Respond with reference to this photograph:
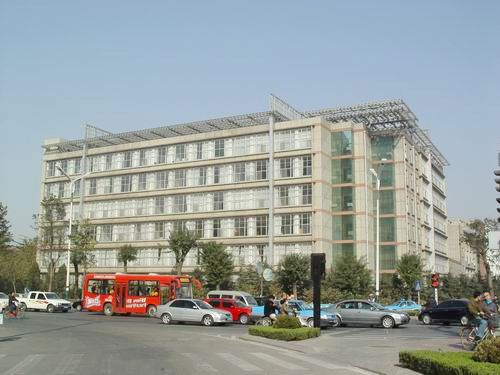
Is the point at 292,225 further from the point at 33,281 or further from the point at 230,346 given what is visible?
the point at 230,346

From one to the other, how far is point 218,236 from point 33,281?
26.2 metres

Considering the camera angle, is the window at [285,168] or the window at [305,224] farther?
the window at [285,168]

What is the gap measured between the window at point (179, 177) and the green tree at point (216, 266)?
18.5 meters

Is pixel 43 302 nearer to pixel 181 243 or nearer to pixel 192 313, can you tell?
pixel 181 243

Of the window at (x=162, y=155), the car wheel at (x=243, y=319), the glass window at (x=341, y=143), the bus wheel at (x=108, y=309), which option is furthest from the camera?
the window at (x=162, y=155)

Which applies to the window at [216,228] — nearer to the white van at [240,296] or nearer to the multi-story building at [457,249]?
the white van at [240,296]

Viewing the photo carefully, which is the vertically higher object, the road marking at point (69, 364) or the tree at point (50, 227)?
the tree at point (50, 227)

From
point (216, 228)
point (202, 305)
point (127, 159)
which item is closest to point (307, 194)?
point (216, 228)

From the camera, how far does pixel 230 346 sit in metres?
19.3

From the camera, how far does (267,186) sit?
6844 cm

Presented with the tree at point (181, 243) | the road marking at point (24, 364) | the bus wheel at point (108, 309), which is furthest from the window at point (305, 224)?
the road marking at point (24, 364)

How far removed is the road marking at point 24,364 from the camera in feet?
41.5

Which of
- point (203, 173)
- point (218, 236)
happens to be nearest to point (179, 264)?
point (218, 236)

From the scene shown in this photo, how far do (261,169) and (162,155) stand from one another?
15.8 m
